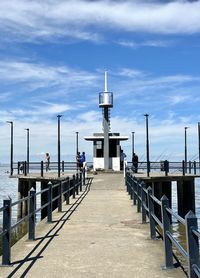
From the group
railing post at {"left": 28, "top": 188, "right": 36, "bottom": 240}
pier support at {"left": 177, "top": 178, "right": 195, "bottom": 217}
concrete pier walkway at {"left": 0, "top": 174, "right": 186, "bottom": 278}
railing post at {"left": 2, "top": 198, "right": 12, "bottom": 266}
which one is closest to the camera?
concrete pier walkway at {"left": 0, "top": 174, "right": 186, "bottom": 278}

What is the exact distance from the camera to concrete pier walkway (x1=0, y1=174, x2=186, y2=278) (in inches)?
283

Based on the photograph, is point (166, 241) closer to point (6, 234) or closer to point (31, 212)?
point (6, 234)

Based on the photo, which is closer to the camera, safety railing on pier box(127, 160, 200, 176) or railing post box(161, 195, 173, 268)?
railing post box(161, 195, 173, 268)

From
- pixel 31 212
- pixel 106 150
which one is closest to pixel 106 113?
pixel 106 150

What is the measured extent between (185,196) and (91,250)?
2266 cm

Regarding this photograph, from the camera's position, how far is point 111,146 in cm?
4106

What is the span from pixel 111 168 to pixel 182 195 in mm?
11231

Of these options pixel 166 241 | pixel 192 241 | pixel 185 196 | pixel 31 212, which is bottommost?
pixel 185 196

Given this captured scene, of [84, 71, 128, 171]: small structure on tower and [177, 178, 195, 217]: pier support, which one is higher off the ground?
[84, 71, 128, 171]: small structure on tower

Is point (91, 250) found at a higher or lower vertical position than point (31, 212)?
lower

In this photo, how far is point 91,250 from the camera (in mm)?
8906

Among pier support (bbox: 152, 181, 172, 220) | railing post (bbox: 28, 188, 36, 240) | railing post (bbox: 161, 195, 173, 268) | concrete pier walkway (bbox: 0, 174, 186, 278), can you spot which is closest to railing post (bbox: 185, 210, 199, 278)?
concrete pier walkway (bbox: 0, 174, 186, 278)

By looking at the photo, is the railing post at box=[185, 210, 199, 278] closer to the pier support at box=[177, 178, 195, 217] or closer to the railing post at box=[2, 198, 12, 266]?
the railing post at box=[2, 198, 12, 266]

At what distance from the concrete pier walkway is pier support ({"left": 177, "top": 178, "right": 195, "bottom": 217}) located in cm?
1620
